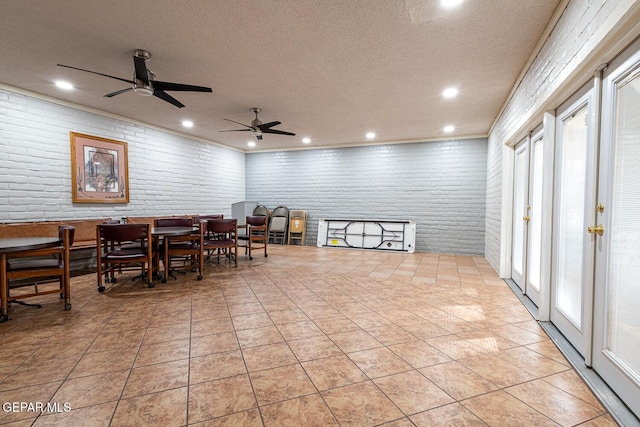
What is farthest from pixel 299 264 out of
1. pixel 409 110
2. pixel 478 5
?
pixel 478 5

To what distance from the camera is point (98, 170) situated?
5.05 m

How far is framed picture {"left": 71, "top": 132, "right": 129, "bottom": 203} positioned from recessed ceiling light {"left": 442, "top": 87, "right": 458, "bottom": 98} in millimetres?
5646

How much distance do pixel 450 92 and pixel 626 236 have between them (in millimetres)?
3122

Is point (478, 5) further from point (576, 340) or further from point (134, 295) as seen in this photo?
point (134, 295)

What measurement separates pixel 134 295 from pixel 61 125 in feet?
10.5

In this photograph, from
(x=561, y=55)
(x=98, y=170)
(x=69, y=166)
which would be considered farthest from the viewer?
(x=98, y=170)

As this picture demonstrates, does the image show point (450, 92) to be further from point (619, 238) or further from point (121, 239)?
point (121, 239)

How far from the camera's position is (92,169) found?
497 centimetres

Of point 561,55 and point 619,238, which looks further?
point 561,55

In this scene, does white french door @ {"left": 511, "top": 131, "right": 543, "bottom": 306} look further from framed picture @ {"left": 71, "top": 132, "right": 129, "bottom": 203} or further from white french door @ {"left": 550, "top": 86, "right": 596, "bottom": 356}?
framed picture @ {"left": 71, "top": 132, "right": 129, "bottom": 203}

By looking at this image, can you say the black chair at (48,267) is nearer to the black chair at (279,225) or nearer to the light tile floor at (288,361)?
the light tile floor at (288,361)

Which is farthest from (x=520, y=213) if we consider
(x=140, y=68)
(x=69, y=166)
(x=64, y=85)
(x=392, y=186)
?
(x=69, y=166)

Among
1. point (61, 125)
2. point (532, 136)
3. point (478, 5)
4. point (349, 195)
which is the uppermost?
point (478, 5)

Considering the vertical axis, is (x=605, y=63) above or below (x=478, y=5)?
below
